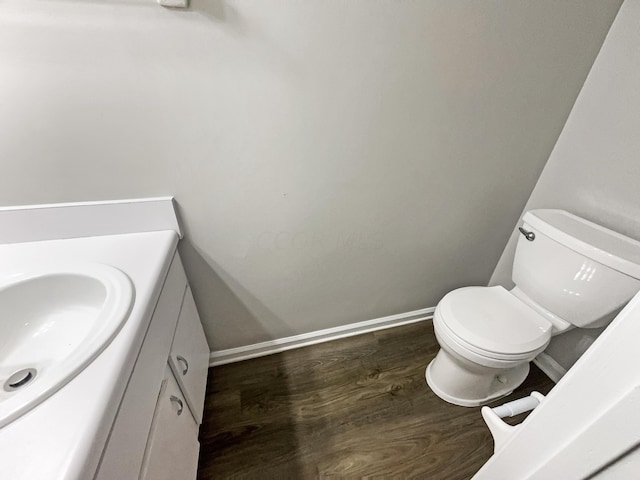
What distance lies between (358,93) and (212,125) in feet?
1.64

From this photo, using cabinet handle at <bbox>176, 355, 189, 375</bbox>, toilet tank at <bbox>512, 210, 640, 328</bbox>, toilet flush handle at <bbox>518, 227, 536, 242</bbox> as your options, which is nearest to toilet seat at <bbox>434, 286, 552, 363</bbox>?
toilet tank at <bbox>512, 210, 640, 328</bbox>

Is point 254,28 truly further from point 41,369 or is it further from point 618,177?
point 618,177

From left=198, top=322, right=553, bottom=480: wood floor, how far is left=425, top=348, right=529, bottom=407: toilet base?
0.04 metres

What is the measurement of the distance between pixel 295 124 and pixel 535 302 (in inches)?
48.7

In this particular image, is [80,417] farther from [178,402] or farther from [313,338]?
[313,338]

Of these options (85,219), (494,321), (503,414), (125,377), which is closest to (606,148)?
(494,321)

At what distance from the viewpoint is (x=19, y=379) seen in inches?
24.8

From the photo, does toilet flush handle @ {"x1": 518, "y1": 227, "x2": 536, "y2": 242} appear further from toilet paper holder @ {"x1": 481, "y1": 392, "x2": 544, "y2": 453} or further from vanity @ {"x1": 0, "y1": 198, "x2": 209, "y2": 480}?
vanity @ {"x1": 0, "y1": 198, "x2": 209, "y2": 480}

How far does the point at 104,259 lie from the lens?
2.77 ft

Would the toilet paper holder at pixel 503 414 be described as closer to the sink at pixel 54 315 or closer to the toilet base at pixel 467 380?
the toilet base at pixel 467 380

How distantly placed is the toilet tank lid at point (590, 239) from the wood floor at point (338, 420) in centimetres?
79

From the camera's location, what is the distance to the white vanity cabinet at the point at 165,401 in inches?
22.2

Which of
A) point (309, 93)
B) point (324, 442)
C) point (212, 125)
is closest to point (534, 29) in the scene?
point (309, 93)

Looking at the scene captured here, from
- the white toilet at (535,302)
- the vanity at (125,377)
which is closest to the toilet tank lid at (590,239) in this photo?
the white toilet at (535,302)
